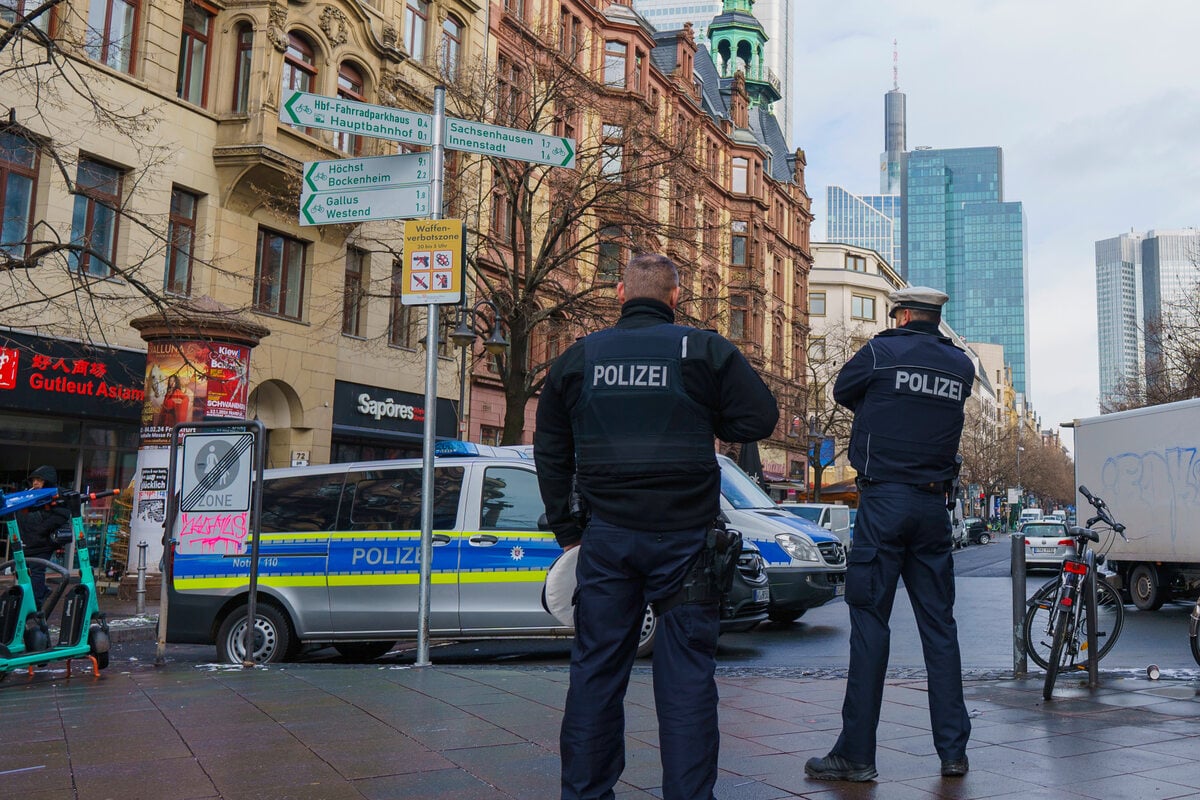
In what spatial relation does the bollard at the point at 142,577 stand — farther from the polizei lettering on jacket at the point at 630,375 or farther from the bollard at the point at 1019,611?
the polizei lettering on jacket at the point at 630,375

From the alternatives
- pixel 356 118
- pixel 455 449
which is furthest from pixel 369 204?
pixel 455 449

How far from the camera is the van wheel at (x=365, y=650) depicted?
1083 centimetres

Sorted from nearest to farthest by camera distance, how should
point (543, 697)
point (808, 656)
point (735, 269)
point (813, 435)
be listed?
1. point (543, 697)
2. point (808, 656)
3. point (813, 435)
4. point (735, 269)

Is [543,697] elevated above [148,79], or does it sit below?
below

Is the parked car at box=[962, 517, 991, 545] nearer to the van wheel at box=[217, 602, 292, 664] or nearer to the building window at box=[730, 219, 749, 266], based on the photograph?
the building window at box=[730, 219, 749, 266]

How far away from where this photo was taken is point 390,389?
2906 cm

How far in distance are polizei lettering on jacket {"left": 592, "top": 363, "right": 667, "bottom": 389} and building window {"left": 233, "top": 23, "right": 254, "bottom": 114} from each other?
73.1ft

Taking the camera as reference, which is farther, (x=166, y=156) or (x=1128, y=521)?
(x=166, y=156)

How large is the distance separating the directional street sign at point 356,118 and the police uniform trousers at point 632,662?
5776 millimetres

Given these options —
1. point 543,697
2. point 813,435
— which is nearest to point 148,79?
point 543,697

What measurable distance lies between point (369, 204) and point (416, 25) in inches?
919

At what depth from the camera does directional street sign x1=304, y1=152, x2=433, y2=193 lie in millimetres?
8867

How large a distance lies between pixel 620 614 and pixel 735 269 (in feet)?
174

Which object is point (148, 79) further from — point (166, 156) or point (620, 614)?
point (620, 614)
